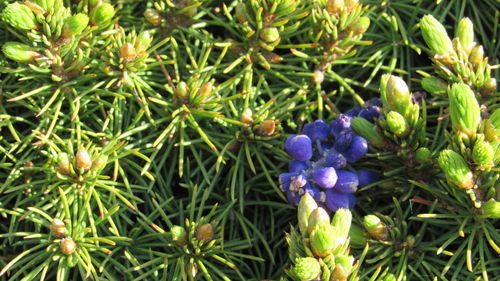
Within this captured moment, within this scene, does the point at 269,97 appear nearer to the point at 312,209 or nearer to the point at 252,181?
the point at 252,181

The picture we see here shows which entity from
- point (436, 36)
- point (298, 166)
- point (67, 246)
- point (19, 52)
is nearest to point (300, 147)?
point (298, 166)

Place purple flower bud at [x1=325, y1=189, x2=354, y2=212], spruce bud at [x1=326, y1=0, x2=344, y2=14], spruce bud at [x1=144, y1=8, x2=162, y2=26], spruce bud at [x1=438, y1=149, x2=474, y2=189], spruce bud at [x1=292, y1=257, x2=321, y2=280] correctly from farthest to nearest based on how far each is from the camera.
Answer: spruce bud at [x1=144, y1=8, x2=162, y2=26] < spruce bud at [x1=326, y1=0, x2=344, y2=14] < purple flower bud at [x1=325, y1=189, x2=354, y2=212] < spruce bud at [x1=438, y1=149, x2=474, y2=189] < spruce bud at [x1=292, y1=257, x2=321, y2=280]

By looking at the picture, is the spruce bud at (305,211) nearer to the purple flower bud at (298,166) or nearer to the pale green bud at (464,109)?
the purple flower bud at (298,166)

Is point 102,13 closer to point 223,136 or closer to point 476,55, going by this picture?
point 223,136

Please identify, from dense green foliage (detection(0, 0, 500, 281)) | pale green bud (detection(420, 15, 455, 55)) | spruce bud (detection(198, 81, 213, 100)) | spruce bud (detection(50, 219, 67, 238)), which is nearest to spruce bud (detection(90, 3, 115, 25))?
dense green foliage (detection(0, 0, 500, 281))

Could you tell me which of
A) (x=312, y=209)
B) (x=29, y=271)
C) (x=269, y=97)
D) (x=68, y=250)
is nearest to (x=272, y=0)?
(x=269, y=97)

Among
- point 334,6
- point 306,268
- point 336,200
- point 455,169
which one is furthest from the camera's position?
point 334,6

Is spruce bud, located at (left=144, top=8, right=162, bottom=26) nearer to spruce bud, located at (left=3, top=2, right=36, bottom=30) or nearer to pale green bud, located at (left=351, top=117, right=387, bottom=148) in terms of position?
spruce bud, located at (left=3, top=2, right=36, bottom=30)
